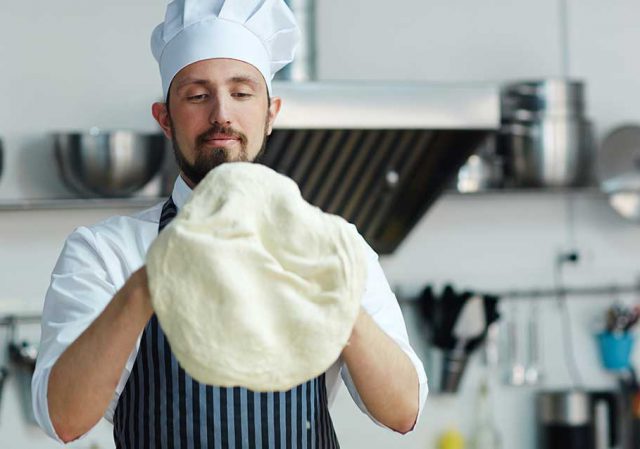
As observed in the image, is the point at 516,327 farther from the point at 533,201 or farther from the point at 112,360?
the point at 112,360

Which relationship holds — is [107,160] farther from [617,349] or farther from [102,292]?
[617,349]

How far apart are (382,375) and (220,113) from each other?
410 millimetres

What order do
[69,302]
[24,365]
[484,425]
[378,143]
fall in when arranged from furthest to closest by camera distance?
[484,425], [378,143], [24,365], [69,302]

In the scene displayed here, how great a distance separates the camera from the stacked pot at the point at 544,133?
3428 mm

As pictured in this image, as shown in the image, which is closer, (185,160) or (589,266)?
(185,160)

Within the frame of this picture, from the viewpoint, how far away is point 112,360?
3.92ft

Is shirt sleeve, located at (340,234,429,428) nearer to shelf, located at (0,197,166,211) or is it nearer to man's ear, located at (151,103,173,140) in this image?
man's ear, located at (151,103,173,140)

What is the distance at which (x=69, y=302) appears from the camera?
1437mm

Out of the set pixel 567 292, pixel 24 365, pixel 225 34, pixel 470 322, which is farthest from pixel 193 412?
pixel 567 292

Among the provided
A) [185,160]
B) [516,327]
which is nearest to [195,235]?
[185,160]

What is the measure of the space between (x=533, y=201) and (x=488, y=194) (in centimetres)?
17

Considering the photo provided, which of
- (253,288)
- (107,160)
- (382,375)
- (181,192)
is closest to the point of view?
(253,288)

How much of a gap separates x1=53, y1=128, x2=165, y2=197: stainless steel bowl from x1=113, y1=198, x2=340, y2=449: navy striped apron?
1472 mm

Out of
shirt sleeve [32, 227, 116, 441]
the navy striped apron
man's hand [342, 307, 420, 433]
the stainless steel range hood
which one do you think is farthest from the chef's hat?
the stainless steel range hood
